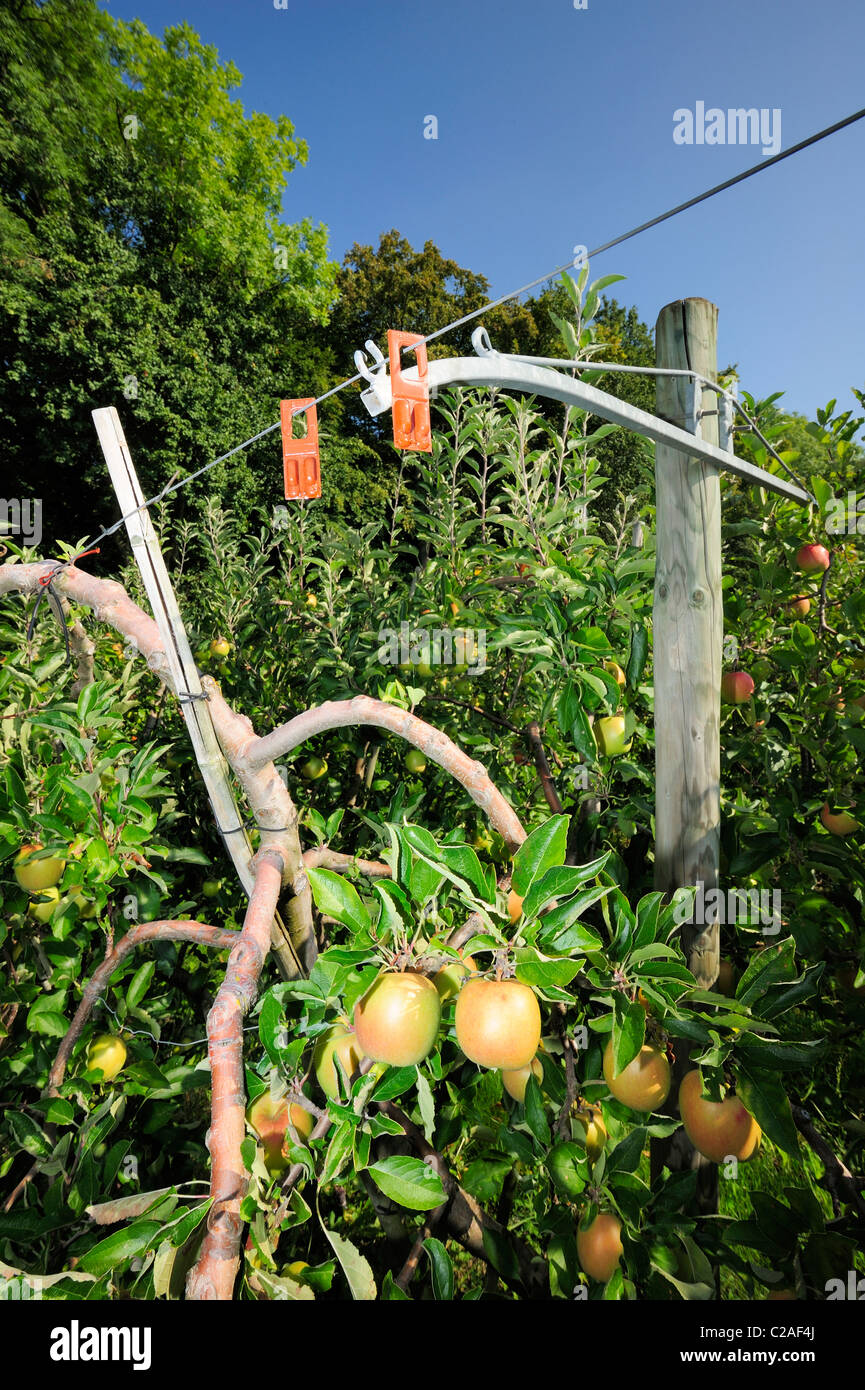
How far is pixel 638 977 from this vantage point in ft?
2.44

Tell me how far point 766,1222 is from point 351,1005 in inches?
22.7

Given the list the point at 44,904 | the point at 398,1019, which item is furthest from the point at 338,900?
the point at 44,904

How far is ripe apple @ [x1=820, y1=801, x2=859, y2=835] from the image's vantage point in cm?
118

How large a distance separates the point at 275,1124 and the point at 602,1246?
1.40 ft

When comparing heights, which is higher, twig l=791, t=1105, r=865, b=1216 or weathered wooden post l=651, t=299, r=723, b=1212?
weathered wooden post l=651, t=299, r=723, b=1212

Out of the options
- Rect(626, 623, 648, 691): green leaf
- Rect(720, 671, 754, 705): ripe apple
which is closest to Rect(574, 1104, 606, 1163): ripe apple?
Rect(626, 623, 648, 691): green leaf

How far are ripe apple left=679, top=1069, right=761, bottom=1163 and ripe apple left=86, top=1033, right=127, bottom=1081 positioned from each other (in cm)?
89

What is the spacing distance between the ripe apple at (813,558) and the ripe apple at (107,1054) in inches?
67.0

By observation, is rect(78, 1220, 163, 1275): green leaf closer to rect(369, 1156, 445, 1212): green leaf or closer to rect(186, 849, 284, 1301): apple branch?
rect(186, 849, 284, 1301): apple branch

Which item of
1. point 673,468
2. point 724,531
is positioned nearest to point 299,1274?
point 673,468

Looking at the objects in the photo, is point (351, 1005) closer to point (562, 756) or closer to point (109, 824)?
point (109, 824)

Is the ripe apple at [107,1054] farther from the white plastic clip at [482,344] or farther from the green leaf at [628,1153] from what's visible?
the white plastic clip at [482,344]
